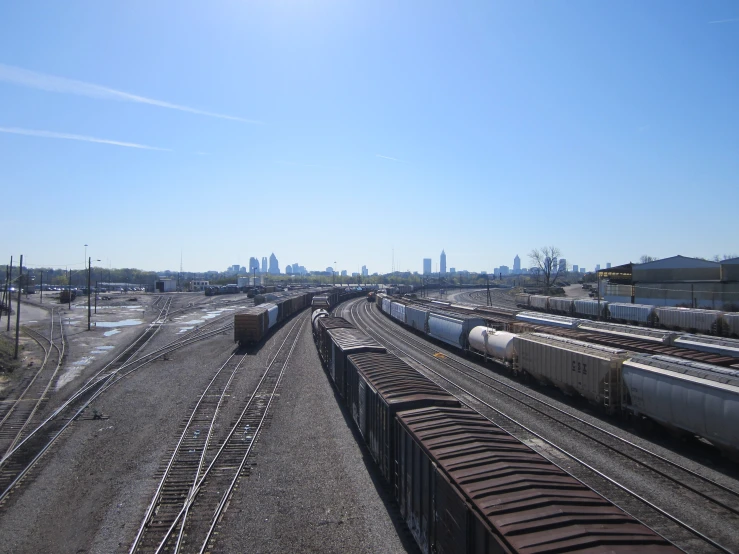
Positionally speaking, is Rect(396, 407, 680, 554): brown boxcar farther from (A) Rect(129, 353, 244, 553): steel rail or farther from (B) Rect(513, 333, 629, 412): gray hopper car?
(B) Rect(513, 333, 629, 412): gray hopper car

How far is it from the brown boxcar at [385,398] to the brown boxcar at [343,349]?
2.35m

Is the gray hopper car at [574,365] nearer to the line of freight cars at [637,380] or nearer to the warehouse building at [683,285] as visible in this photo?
the line of freight cars at [637,380]

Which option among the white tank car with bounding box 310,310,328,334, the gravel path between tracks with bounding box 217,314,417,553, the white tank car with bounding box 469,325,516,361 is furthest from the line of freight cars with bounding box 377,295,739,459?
the white tank car with bounding box 310,310,328,334

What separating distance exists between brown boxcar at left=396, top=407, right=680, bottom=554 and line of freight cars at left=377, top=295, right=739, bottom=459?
9.04m

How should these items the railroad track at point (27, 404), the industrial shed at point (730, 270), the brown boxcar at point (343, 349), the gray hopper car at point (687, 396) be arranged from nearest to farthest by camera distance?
the gray hopper car at point (687, 396)
the railroad track at point (27, 404)
the brown boxcar at point (343, 349)
the industrial shed at point (730, 270)

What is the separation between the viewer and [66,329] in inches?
2133

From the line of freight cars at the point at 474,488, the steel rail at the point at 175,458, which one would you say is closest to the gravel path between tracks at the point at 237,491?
the steel rail at the point at 175,458

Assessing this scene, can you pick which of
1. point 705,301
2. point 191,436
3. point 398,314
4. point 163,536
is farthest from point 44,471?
point 705,301

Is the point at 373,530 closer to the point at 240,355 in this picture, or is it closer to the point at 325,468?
the point at 325,468

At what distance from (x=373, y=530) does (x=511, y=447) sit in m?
Result: 4.53

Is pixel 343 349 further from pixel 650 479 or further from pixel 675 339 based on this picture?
pixel 675 339

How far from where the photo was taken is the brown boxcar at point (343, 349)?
22.2m

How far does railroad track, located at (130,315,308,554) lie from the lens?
11.9 meters

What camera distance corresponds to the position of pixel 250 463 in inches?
640
